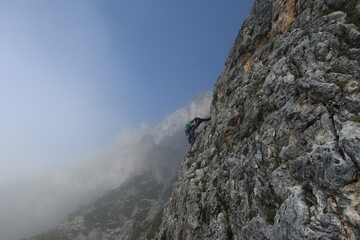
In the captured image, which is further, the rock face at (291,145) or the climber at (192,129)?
the climber at (192,129)

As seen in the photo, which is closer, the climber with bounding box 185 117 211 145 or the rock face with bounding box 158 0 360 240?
the rock face with bounding box 158 0 360 240

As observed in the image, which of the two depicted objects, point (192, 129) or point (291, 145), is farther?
point (192, 129)

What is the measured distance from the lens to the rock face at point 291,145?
54.3 feet

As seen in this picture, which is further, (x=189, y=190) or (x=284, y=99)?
(x=189, y=190)

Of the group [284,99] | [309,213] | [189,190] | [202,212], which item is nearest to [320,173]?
[309,213]

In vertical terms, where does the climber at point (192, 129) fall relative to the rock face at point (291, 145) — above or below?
above

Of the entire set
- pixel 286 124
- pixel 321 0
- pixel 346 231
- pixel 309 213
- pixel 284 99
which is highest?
pixel 321 0

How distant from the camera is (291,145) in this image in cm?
2195

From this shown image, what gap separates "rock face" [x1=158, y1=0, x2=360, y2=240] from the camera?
16562 millimetres

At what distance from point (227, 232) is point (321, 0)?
29125 millimetres

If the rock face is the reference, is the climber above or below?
above

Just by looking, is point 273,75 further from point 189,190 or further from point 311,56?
point 189,190

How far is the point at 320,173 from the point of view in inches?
695

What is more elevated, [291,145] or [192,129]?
[192,129]
